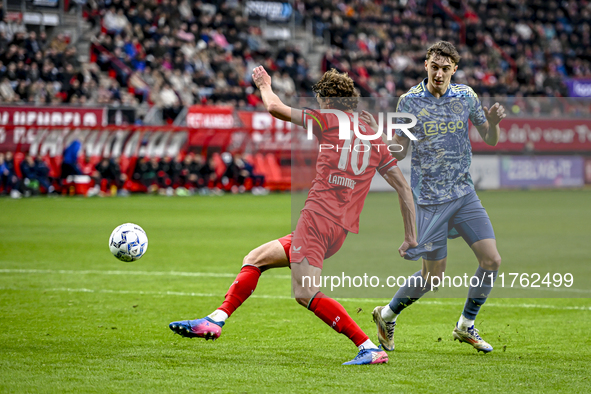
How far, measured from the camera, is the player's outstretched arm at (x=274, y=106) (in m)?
4.88

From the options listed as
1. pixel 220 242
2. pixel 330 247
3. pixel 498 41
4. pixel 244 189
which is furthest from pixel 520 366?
pixel 498 41

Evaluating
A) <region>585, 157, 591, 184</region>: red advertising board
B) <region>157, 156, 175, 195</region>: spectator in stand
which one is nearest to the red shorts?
<region>157, 156, 175, 195</region>: spectator in stand

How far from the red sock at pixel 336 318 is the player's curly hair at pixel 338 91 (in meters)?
1.30

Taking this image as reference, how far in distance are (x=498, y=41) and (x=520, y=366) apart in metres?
35.5

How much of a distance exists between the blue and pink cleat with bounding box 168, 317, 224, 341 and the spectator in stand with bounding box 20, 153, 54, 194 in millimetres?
19323

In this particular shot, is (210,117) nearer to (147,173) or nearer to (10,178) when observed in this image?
(147,173)

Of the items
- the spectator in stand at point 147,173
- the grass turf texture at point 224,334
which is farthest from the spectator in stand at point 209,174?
the grass turf texture at point 224,334

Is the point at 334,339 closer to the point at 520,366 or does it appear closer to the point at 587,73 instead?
the point at 520,366

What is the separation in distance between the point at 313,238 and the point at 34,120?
20.5 metres

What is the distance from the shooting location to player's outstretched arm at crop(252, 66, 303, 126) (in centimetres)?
488

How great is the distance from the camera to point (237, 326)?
659 centimetres

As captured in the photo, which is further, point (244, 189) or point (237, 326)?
point (244, 189)

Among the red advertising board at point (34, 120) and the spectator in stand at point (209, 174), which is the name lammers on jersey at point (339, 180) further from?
the spectator in stand at point (209, 174)

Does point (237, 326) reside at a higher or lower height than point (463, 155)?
lower
